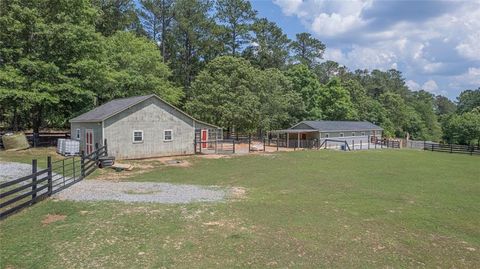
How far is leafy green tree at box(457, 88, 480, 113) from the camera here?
8456 centimetres

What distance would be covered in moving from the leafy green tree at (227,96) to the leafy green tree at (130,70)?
371 cm

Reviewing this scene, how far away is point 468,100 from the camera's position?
9000 cm

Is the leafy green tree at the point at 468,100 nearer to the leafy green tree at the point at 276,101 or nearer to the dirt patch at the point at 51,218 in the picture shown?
the leafy green tree at the point at 276,101


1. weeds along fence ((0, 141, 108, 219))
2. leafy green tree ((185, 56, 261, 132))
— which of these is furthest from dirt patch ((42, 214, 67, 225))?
leafy green tree ((185, 56, 261, 132))

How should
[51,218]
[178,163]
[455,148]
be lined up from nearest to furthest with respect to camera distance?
[51,218] < [178,163] < [455,148]

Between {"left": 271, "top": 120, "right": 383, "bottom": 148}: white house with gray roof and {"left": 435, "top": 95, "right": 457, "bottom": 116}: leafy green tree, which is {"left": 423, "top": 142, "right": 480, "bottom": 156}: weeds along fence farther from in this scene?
{"left": 435, "top": 95, "right": 457, "bottom": 116}: leafy green tree

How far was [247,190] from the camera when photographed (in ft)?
45.0

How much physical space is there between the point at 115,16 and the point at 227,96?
2104 cm

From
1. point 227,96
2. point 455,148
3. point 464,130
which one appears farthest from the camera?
point 464,130

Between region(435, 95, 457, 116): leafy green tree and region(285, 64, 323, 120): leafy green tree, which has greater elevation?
region(435, 95, 457, 116): leafy green tree

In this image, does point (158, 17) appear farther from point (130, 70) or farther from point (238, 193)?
point (238, 193)

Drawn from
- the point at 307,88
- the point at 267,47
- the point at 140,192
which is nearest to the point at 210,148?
the point at 140,192

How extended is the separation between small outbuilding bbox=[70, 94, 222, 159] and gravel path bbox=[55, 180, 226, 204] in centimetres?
768

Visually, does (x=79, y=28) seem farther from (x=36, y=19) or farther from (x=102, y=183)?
(x=102, y=183)
